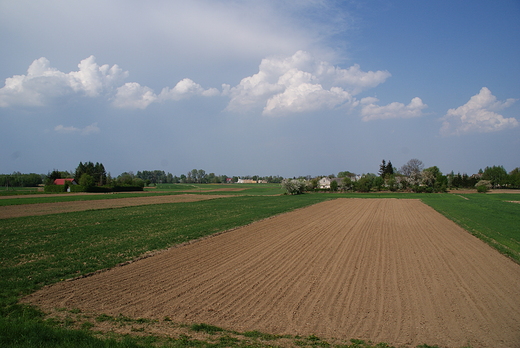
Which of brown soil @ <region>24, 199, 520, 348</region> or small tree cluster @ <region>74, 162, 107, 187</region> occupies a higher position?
small tree cluster @ <region>74, 162, 107, 187</region>

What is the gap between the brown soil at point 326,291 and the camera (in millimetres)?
6852

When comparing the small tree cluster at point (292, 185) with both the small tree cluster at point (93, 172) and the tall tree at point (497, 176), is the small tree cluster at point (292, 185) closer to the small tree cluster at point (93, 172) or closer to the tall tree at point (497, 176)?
the small tree cluster at point (93, 172)

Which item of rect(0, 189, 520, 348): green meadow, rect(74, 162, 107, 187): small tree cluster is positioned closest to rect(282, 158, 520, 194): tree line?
rect(0, 189, 520, 348): green meadow

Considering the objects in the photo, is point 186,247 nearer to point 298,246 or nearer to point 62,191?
point 298,246

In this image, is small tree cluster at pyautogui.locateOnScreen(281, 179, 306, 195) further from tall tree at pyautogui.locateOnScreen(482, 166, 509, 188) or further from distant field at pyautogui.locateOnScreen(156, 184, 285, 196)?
tall tree at pyautogui.locateOnScreen(482, 166, 509, 188)

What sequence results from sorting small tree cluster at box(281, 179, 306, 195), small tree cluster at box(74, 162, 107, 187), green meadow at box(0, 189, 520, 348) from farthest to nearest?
small tree cluster at box(74, 162, 107, 187)
small tree cluster at box(281, 179, 306, 195)
green meadow at box(0, 189, 520, 348)

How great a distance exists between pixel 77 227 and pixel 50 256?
8.72 metres

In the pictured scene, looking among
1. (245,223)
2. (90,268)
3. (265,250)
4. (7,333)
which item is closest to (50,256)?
(90,268)

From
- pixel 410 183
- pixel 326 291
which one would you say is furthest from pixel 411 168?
pixel 326 291

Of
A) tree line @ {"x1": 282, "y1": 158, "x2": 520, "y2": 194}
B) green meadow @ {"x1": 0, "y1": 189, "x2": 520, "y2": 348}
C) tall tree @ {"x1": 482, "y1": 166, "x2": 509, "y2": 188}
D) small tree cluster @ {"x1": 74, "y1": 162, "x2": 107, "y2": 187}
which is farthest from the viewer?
tall tree @ {"x1": 482, "y1": 166, "x2": 509, "y2": 188}

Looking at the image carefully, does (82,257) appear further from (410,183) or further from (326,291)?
(410,183)

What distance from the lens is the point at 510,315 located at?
7516 mm

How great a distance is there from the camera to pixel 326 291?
895 cm

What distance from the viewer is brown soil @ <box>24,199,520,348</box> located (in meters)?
6.85
